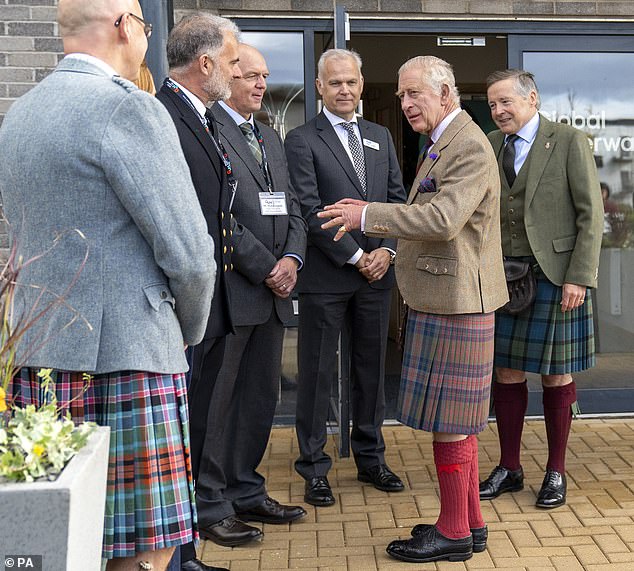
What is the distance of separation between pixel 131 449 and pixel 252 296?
1563 mm

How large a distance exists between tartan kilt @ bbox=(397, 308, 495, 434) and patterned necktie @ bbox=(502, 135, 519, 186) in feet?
3.37

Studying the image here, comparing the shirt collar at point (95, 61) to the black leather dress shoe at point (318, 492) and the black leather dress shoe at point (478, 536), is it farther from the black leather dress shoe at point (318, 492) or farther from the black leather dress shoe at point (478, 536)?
the black leather dress shoe at point (318, 492)

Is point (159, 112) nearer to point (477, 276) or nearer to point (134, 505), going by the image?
point (134, 505)

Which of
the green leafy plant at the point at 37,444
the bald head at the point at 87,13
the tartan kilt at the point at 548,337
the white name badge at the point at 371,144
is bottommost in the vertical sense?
the tartan kilt at the point at 548,337

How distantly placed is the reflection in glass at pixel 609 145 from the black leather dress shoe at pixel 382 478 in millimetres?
2020

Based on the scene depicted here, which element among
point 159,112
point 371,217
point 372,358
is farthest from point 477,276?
point 159,112

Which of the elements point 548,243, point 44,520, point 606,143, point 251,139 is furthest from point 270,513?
point 606,143

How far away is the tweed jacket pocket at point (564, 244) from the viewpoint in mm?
3967

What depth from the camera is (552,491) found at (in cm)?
399

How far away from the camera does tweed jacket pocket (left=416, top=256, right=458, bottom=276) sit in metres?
3.19

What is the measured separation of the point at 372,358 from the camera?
4398 mm

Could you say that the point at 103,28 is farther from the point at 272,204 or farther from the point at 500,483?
the point at 500,483

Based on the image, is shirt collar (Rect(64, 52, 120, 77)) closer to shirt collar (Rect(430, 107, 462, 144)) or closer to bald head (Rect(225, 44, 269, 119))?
shirt collar (Rect(430, 107, 462, 144))

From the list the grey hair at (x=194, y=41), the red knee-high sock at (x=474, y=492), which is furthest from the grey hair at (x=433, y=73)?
the red knee-high sock at (x=474, y=492)
